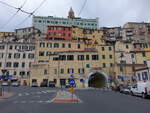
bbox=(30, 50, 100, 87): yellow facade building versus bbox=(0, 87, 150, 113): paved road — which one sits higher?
bbox=(30, 50, 100, 87): yellow facade building

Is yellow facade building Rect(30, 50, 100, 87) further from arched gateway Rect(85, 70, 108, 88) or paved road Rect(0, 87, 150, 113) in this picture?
paved road Rect(0, 87, 150, 113)

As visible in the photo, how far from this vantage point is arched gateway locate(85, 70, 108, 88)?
47.2 metres

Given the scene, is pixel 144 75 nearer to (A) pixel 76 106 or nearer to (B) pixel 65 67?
(A) pixel 76 106

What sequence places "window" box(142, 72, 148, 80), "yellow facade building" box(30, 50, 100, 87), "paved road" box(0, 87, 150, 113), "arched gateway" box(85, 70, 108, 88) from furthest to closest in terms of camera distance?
"yellow facade building" box(30, 50, 100, 87) → "arched gateway" box(85, 70, 108, 88) → "window" box(142, 72, 148, 80) → "paved road" box(0, 87, 150, 113)

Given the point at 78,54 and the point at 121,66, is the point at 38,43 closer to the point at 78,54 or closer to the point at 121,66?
the point at 78,54

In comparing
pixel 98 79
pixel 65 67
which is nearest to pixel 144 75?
pixel 65 67

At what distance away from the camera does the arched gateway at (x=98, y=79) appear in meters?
47.2

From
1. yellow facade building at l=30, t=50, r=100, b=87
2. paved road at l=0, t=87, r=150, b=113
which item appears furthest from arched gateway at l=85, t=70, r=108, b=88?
paved road at l=0, t=87, r=150, b=113

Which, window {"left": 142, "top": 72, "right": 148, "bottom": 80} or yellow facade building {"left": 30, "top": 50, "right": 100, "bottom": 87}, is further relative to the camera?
yellow facade building {"left": 30, "top": 50, "right": 100, "bottom": 87}

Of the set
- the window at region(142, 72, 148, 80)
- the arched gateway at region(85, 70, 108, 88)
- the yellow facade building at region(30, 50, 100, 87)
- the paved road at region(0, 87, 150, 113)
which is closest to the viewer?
the paved road at region(0, 87, 150, 113)

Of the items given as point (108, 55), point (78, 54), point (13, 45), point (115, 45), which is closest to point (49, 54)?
point (78, 54)

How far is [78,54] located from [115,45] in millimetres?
14741

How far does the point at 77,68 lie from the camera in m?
49.1

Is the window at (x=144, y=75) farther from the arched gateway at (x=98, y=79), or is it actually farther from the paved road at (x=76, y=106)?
the arched gateway at (x=98, y=79)
